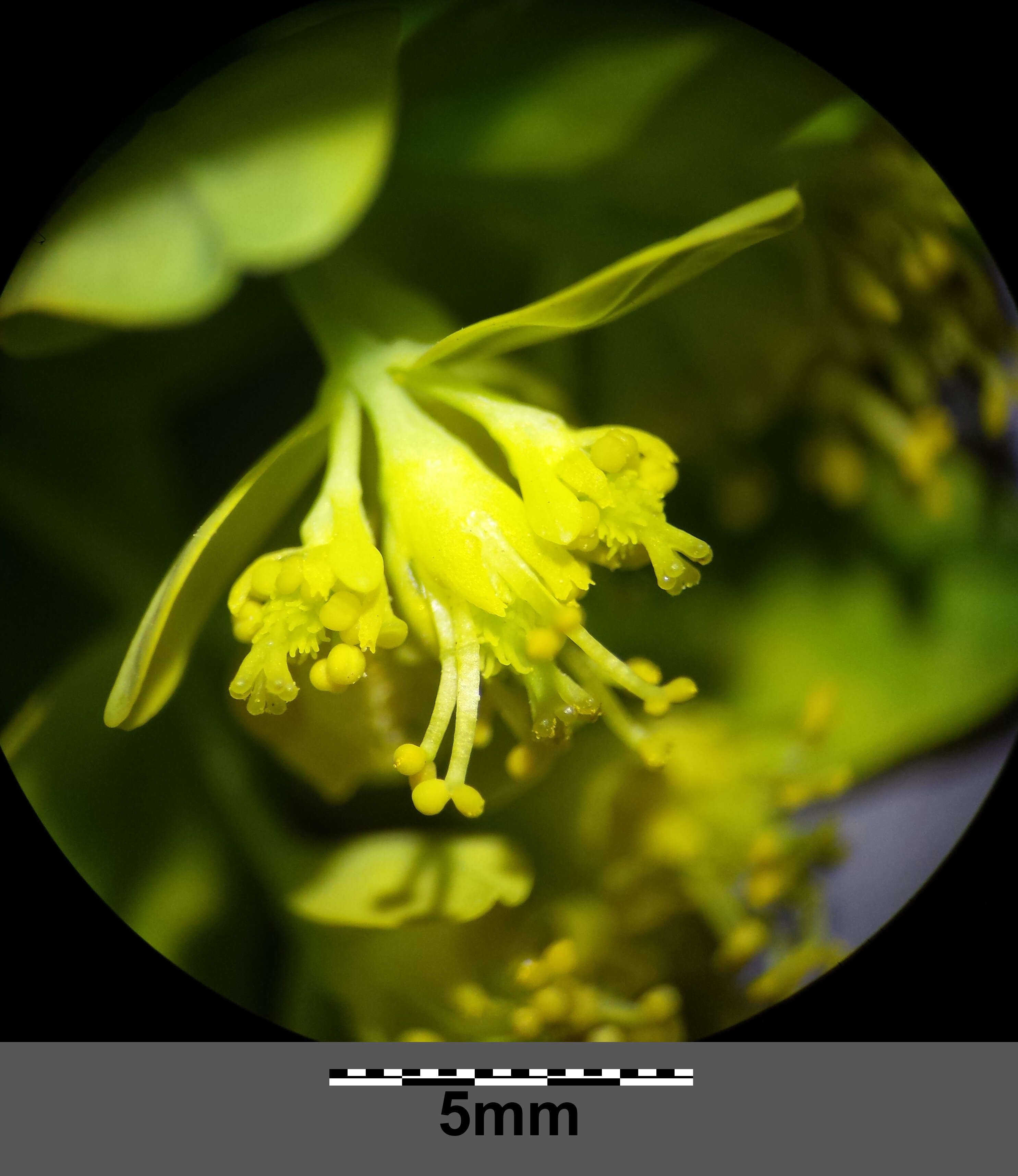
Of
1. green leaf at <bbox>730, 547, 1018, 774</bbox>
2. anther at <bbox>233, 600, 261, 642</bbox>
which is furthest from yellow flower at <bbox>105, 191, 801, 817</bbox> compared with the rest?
green leaf at <bbox>730, 547, 1018, 774</bbox>

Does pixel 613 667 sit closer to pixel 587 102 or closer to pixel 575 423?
pixel 575 423

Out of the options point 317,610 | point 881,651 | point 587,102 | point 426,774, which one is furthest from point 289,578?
point 881,651

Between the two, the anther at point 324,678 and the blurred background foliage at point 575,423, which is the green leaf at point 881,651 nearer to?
the blurred background foliage at point 575,423

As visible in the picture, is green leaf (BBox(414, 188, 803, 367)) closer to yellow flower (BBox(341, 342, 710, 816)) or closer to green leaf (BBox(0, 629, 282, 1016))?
yellow flower (BBox(341, 342, 710, 816))

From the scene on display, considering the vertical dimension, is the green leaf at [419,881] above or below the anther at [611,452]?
below

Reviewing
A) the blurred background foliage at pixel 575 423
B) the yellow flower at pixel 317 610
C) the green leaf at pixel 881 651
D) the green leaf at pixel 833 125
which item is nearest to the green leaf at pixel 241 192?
the blurred background foliage at pixel 575 423
